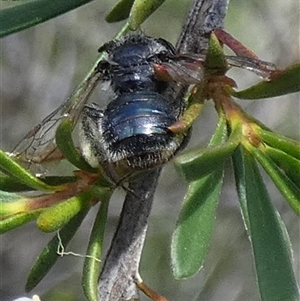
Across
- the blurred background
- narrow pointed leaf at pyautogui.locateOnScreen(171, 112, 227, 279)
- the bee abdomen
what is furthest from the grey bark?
the blurred background

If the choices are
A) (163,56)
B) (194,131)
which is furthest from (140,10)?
(194,131)

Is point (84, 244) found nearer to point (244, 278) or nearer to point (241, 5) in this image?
point (244, 278)

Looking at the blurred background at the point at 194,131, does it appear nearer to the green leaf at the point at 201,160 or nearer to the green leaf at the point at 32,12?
the green leaf at the point at 32,12

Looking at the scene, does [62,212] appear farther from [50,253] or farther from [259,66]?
[259,66]

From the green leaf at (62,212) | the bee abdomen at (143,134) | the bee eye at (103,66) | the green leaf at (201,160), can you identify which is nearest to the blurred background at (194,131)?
the bee eye at (103,66)

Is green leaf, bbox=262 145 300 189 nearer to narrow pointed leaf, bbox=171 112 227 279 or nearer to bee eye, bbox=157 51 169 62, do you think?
narrow pointed leaf, bbox=171 112 227 279
